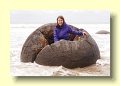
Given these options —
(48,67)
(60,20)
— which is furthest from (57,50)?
(60,20)

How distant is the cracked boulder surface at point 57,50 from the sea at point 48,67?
0.07 meters

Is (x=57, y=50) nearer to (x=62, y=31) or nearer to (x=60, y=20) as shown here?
(x=62, y=31)

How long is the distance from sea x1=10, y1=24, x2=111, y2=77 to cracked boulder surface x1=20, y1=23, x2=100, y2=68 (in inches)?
2.7

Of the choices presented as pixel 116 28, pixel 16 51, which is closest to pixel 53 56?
pixel 16 51

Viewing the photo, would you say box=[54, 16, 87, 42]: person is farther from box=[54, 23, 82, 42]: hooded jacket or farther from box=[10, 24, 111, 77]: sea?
box=[10, 24, 111, 77]: sea

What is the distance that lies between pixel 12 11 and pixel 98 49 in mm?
1525

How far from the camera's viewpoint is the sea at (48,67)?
211 inches

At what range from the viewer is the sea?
17.6 ft

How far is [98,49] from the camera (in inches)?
226

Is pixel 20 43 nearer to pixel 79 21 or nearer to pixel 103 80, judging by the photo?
pixel 79 21

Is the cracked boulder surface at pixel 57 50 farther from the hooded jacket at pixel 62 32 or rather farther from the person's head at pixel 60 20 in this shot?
the person's head at pixel 60 20

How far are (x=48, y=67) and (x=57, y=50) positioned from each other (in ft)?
0.98

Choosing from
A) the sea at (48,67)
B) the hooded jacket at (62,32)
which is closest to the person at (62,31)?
the hooded jacket at (62,32)

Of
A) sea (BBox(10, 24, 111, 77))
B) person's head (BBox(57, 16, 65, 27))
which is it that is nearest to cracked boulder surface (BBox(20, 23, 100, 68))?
sea (BBox(10, 24, 111, 77))
